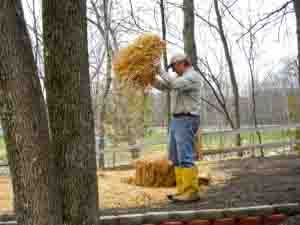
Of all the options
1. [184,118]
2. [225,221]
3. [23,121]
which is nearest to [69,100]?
[23,121]

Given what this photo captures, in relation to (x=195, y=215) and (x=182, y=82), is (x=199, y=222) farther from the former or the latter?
(x=182, y=82)

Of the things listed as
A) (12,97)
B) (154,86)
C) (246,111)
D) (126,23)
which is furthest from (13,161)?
(246,111)

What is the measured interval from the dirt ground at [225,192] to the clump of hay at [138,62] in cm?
120

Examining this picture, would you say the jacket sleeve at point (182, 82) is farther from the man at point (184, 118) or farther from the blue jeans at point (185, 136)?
the blue jeans at point (185, 136)

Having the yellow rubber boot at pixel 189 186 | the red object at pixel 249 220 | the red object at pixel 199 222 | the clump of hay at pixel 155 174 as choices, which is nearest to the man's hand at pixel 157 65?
the yellow rubber boot at pixel 189 186

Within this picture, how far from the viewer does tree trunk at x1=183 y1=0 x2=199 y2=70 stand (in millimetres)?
7875

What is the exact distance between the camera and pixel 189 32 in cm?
795

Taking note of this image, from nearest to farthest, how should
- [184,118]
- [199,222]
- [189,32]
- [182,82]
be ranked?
1. [199,222]
2. [182,82]
3. [184,118]
4. [189,32]

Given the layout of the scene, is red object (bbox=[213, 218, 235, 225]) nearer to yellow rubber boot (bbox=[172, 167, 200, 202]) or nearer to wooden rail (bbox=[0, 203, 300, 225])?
wooden rail (bbox=[0, 203, 300, 225])

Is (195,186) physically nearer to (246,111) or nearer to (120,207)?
(120,207)

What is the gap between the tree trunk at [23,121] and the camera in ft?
6.79

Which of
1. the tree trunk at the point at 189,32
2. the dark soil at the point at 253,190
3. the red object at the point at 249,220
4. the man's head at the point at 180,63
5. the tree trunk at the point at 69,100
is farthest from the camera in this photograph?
the tree trunk at the point at 189,32

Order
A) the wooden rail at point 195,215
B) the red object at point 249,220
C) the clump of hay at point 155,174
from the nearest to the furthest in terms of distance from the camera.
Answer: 1. the wooden rail at point 195,215
2. the red object at point 249,220
3. the clump of hay at point 155,174

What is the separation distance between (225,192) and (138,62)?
5.51ft
